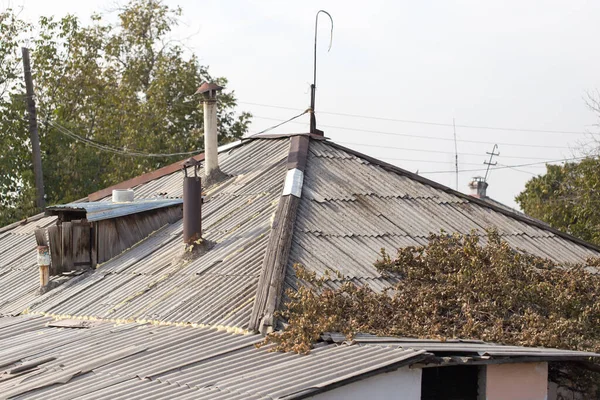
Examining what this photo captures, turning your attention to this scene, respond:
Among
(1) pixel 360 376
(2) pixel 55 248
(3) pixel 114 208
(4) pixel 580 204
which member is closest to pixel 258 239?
(3) pixel 114 208

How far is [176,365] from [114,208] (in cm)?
657

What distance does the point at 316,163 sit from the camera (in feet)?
51.9

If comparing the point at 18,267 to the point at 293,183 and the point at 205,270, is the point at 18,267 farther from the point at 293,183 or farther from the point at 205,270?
the point at 293,183

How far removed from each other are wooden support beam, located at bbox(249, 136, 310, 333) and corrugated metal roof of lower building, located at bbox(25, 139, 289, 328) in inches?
8.0

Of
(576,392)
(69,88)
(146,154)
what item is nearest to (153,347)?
(576,392)

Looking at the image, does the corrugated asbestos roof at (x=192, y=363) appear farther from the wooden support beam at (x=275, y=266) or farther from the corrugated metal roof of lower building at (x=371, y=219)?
the corrugated metal roof of lower building at (x=371, y=219)

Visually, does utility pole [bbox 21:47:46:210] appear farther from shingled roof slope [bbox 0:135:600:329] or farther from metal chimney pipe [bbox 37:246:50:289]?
metal chimney pipe [bbox 37:246:50:289]

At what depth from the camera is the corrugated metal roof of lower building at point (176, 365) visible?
938cm

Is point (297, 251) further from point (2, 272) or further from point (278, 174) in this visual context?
point (2, 272)

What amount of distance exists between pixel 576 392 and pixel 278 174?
5.84m

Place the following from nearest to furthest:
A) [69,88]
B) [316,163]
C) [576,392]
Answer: [576,392] → [316,163] → [69,88]

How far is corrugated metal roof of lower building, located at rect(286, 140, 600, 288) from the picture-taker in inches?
512

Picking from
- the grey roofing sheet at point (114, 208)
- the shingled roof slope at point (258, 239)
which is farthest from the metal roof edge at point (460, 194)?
the grey roofing sheet at point (114, 208)

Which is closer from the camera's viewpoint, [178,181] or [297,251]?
[297,251]
